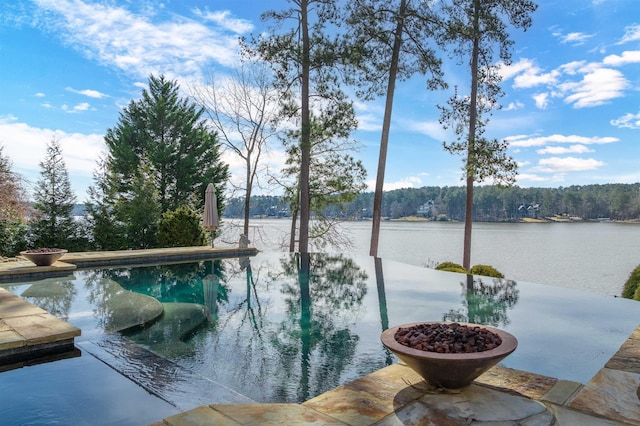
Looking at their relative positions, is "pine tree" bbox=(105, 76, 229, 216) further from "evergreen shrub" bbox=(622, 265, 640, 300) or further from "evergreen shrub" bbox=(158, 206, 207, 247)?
"evergreen shrub" bbox=(622, 265, 640, 300)

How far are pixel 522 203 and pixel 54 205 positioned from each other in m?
28.1

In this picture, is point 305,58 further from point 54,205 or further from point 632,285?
point 632,285

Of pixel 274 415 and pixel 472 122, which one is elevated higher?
pixel 472 122

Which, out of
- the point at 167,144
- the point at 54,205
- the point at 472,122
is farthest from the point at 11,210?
the point at 472,122

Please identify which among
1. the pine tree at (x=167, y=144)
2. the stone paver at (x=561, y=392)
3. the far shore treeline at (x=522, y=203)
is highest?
the pine tree at (x=167, y=144)

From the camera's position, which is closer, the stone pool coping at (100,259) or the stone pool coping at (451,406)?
the stone pool coping at (451,406)

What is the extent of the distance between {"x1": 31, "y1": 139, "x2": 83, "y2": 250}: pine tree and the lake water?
216 inches

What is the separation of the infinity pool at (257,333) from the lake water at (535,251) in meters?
7.48

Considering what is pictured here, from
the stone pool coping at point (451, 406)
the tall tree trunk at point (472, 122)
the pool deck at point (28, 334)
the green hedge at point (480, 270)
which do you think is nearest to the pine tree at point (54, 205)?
the pool deck at point (28, 334)

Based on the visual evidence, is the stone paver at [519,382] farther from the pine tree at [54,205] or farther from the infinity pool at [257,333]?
the pine tree at [54,205]

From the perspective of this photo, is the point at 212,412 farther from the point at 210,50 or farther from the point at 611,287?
the point at 210,50

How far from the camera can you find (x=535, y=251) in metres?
21.1

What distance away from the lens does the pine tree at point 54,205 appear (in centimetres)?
1156

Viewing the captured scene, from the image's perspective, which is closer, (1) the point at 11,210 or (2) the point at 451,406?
(2) the point at 451,406
